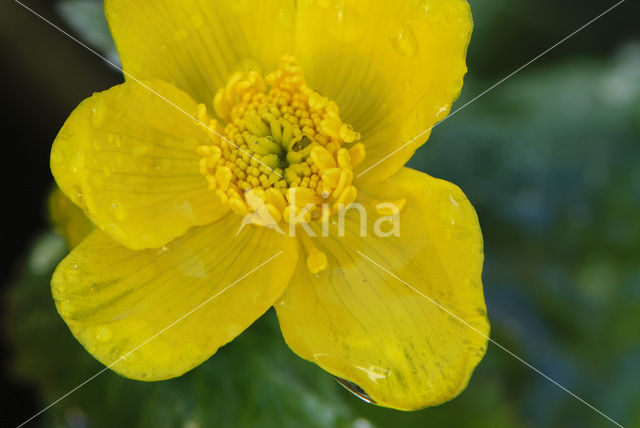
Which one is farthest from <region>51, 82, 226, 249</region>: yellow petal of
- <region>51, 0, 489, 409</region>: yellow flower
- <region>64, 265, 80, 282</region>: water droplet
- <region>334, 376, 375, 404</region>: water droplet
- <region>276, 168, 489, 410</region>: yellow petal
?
<region>334, 376, 375, 404</region>: water droplet

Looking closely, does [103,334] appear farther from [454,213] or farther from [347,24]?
[347,24]

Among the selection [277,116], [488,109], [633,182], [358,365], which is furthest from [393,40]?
[633,182]

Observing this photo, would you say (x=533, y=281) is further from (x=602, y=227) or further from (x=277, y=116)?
(x=277, y=116)

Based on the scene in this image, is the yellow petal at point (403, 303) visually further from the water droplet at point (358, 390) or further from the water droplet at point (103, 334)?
the water droplet at point (103, 334)

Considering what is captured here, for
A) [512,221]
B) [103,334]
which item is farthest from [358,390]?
[512,221]

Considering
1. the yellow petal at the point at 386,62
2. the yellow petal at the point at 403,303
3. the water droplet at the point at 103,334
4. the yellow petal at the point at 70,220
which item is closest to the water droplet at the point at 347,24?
the yellow petal at the point at 386,62

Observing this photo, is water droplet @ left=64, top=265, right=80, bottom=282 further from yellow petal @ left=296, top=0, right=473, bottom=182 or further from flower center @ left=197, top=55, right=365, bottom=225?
yellow petal @ left=296, top=0, right=473, bottom=182
